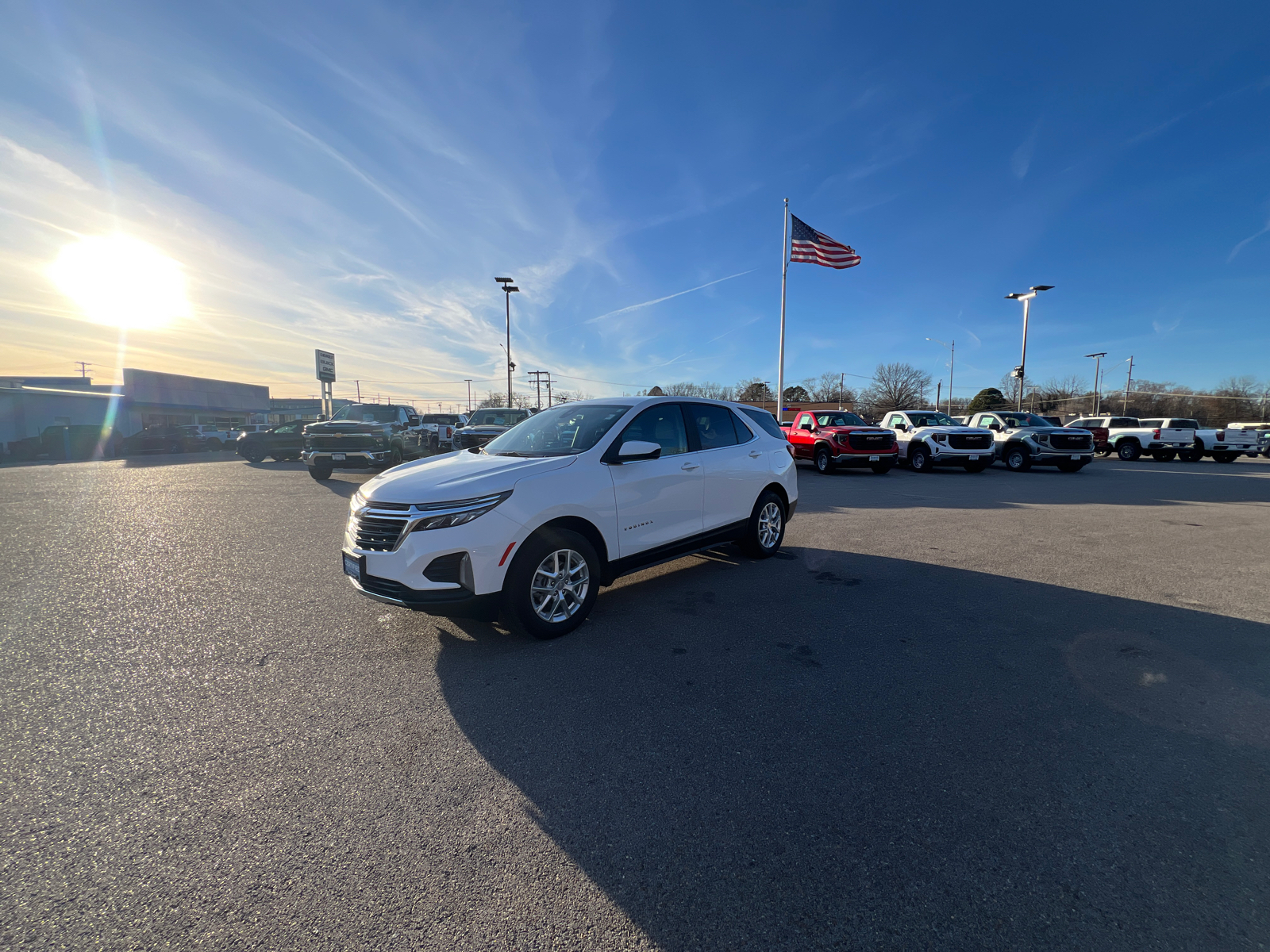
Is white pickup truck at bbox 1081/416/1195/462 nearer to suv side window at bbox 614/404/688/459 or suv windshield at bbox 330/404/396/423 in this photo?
suv side window at bbox 614/404/688/459

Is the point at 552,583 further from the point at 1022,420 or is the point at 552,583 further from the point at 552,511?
the point at 1022,420

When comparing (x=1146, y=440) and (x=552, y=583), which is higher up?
(x=1146, y=440)

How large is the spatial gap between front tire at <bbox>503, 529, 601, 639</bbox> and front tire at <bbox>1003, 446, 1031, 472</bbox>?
62.8 feet

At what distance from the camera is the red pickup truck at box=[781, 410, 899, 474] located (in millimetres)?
15906

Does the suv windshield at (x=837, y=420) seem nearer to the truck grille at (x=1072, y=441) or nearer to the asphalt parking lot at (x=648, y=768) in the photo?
the truck grille at (x=1072, y=441)

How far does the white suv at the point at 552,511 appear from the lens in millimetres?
3566

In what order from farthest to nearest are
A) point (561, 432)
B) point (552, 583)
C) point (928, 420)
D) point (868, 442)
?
point (928, 420)
point (868, 442)
point (561, 432)
point (552, 583)

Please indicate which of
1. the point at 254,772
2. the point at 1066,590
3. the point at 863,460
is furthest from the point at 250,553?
the point at 863,460

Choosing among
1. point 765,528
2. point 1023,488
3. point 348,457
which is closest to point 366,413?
point 348,457

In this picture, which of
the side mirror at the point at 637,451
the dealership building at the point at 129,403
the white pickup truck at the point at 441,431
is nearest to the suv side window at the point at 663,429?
the side mirror at the point at 637,451

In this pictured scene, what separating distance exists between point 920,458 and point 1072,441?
4.85 m

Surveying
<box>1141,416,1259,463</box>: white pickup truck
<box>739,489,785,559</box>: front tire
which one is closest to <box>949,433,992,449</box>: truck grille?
<box>1141,416,1259,463</box>: white pickup truck

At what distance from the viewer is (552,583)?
399 centimetres

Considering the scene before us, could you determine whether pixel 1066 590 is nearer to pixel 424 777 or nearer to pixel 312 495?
pixel 424 777
